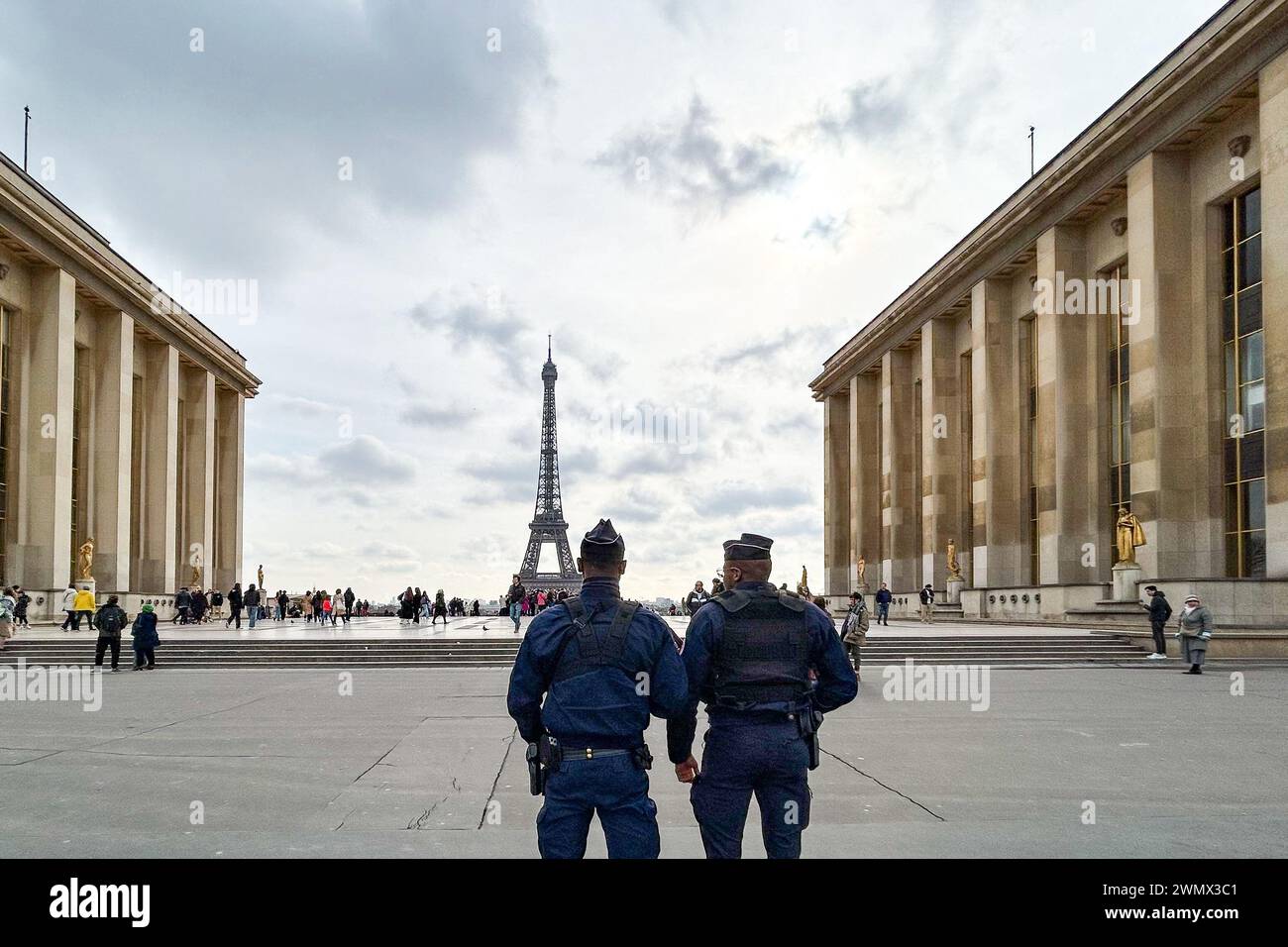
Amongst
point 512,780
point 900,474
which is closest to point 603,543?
point 512,780

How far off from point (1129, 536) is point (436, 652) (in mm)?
21076

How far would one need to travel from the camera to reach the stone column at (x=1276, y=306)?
2697 centimetres

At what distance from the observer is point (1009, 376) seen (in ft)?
151

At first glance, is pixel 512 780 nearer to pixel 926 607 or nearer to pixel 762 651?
pixel 762 651

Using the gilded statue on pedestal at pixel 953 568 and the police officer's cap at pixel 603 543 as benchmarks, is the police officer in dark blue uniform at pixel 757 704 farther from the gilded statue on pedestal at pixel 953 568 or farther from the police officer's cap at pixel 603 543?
the gilded statue on pedestal at pixel 953 568

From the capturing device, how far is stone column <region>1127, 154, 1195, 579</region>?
32.2 m

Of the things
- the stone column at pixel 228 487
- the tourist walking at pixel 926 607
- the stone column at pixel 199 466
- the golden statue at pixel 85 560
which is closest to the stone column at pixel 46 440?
the golden statue at pixel 85 560

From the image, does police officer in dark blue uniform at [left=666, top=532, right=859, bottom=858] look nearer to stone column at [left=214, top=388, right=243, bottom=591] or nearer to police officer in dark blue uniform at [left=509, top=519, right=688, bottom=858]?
police officer in dark blue uniform at [left=509, top=519, right=688, bottom=858]

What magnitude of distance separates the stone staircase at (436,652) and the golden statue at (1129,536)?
6140mm

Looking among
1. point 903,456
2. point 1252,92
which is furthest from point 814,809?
point 903,456

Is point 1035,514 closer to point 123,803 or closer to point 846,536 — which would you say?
point 846,536

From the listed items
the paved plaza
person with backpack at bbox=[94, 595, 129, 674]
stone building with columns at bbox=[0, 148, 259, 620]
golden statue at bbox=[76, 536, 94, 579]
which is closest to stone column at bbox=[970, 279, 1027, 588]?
the paved plaza
